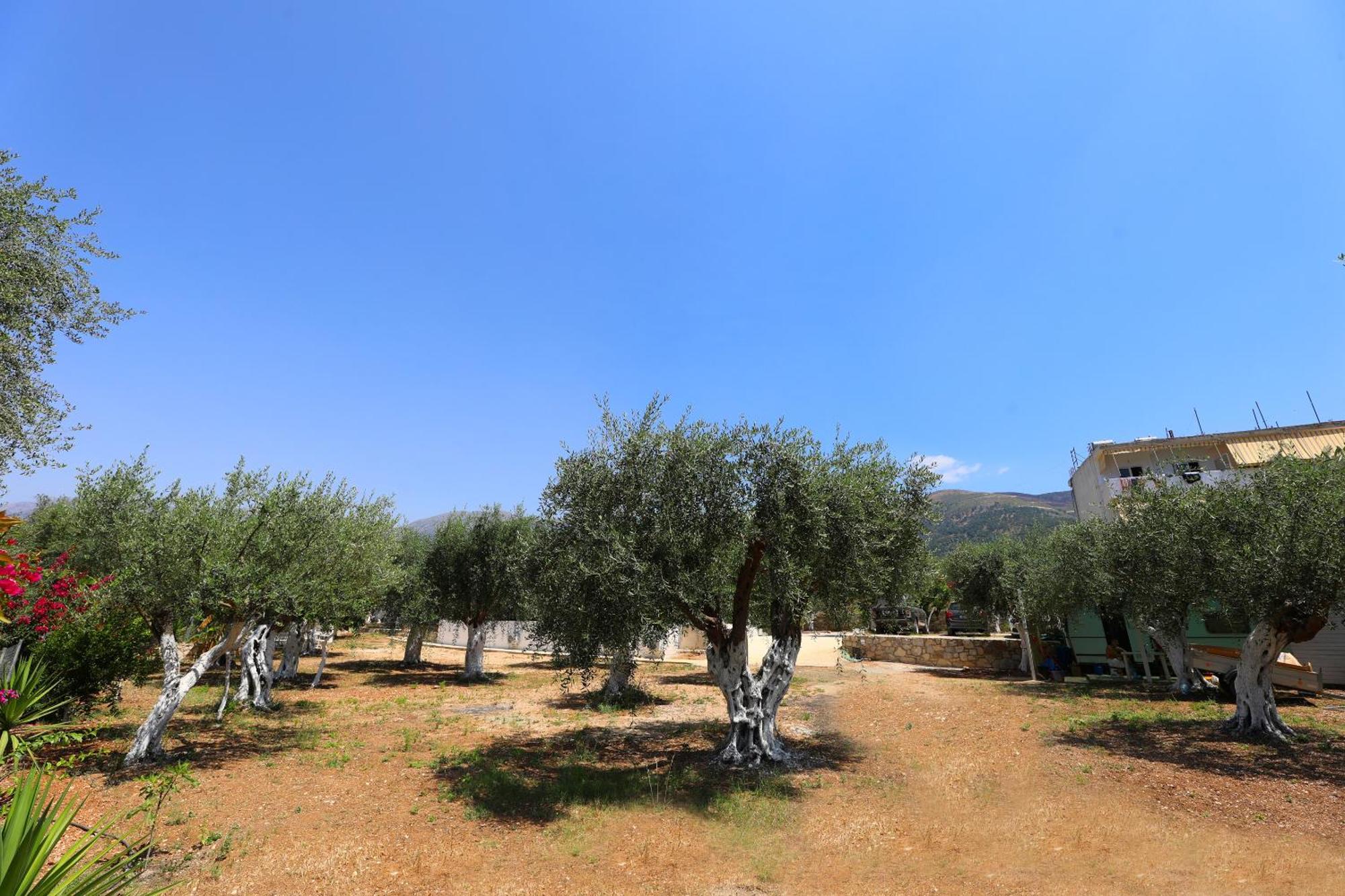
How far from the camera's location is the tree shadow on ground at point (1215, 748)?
12984 mm

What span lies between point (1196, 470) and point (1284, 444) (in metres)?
3.71

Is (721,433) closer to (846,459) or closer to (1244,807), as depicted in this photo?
(846,459)

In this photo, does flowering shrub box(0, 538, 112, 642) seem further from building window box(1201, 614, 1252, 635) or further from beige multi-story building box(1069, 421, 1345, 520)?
building window box(1201, 614, 1252, 635)

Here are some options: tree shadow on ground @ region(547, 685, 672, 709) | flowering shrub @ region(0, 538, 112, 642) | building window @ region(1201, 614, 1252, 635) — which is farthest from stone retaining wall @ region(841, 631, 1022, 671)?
flowering shrub @ region(0, 538, 112, 642)

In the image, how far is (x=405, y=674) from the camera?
3155 centimetres

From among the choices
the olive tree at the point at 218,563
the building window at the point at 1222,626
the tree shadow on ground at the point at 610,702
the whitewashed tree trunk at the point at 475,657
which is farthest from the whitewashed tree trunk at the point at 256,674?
the building window at the point at 1222,626

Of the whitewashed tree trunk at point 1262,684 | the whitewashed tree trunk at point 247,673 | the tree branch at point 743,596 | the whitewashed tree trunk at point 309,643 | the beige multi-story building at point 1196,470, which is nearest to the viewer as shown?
the tree branch at point 743,596

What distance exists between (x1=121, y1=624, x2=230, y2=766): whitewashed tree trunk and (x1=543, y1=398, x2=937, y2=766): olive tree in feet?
29.0

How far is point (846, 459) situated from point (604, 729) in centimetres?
1186

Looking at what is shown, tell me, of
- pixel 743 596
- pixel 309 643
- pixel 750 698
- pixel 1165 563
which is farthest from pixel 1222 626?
pixel 309 643

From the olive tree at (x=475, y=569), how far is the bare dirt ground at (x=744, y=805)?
9.32 m

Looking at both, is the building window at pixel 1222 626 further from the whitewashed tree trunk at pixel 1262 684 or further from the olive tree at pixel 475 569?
the olive tree at pixel 475 569

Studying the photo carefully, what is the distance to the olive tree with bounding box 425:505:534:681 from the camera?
2947 centimetres

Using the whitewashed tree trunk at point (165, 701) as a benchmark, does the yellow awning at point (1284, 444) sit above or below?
above
